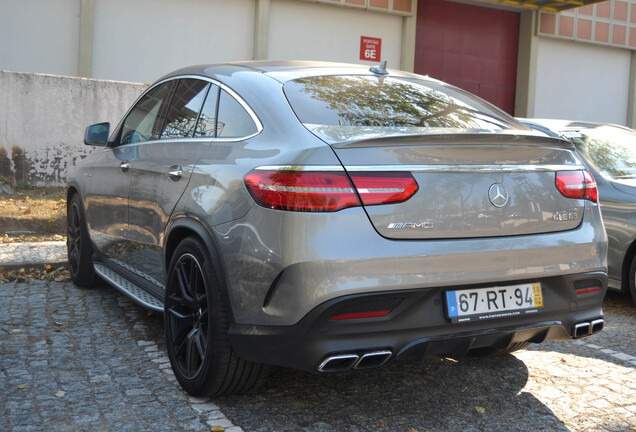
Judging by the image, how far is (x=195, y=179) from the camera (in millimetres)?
3850

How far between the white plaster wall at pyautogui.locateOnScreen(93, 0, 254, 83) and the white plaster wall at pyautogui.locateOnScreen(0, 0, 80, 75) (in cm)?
52

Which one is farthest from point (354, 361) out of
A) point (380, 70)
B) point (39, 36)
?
point (39, 36)

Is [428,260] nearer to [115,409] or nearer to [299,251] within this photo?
[299,251]

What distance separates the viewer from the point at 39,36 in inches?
622

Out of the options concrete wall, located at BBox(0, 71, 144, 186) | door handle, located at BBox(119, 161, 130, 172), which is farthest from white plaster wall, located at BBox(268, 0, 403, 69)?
door handle, located at BBox(119, 161, 130, 172)

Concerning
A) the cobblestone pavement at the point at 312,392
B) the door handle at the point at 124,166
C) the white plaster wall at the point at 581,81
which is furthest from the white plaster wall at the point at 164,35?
the cobblestone pavement at the point at 312,392

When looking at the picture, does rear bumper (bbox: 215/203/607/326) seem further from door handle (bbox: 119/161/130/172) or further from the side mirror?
the side mirror

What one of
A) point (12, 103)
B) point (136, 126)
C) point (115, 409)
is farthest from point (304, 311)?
point (12, 103)

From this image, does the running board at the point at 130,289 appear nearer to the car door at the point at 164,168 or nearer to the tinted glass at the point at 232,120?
the car door at the point at 164,168

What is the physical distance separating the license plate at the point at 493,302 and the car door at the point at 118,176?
236 centimetres

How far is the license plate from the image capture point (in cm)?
325

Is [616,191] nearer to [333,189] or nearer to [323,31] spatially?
[333,189]

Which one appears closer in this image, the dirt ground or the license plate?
the license plate

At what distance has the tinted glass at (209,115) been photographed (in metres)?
4.05
